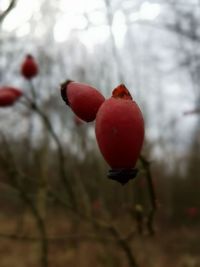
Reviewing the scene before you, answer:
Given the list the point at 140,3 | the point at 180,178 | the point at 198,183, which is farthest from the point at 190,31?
the point at 180,178

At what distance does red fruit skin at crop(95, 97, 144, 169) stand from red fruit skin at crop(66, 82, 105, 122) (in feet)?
0.32

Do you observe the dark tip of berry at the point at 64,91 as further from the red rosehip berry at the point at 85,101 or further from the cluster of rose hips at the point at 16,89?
the cluster of rose hips at the point at 16,89

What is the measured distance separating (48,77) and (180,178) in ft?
47.6

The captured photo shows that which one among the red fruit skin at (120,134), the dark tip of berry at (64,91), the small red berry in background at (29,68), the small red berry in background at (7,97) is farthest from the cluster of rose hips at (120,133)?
the small red berry in background at (29,68)

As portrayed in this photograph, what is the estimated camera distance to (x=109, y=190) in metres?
5.29

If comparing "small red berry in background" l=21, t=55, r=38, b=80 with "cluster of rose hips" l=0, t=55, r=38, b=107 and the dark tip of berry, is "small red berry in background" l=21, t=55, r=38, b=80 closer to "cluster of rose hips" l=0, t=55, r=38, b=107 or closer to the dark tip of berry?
"cluster of rose hips" l=0, t=55, r=38, b=107

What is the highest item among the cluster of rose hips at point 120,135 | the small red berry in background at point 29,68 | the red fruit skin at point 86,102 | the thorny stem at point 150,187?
the small red berry in background at point 29,68

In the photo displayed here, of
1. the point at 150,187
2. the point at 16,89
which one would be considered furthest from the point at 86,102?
the point at 16,89

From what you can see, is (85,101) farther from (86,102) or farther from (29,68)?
(29,68)

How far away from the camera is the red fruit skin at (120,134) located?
802mm

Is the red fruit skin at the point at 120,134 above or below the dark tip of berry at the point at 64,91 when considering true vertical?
below

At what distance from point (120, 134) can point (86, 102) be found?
0.14m

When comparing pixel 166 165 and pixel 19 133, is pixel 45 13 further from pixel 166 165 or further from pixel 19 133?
pixel 166 165

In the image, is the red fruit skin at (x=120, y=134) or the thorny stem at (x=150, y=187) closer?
the red fruit skin at (x=120, y=134)
